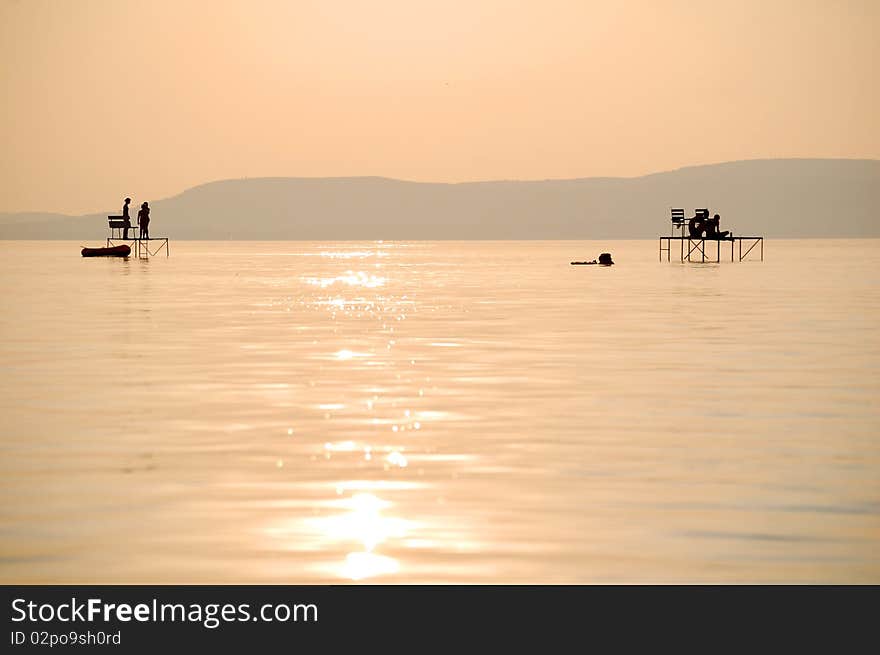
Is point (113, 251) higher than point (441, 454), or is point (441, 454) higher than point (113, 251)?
point (113, 251)

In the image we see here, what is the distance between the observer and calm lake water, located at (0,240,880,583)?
1273 centimetres

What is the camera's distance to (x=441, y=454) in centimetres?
1808

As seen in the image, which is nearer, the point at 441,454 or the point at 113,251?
the point at 441,454

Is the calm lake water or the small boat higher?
the small boat

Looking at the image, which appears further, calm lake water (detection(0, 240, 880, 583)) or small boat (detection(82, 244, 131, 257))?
small boat (detection(82, 244, 131, 257))

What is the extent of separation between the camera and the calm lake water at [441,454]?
1273 cm
